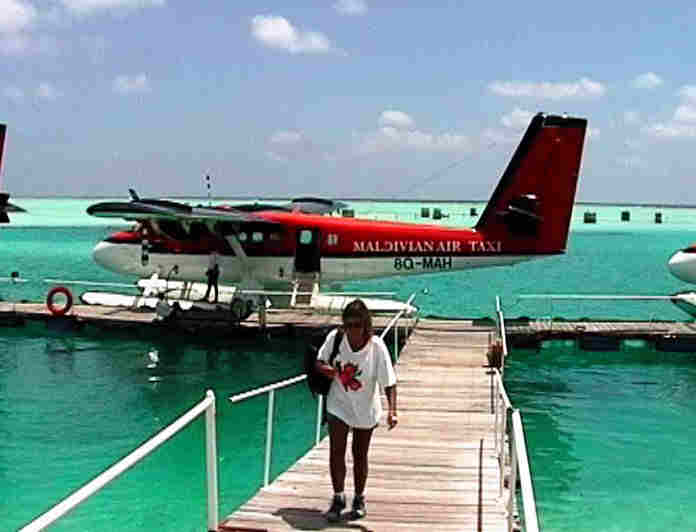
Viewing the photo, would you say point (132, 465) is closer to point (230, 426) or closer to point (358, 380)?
point (358, 380)

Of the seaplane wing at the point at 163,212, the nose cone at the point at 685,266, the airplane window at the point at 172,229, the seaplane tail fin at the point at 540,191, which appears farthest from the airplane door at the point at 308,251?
the nose cone at the point at 685,266

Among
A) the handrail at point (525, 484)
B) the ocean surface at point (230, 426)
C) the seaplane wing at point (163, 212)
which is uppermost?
the seaplane wing at point (163, 212)

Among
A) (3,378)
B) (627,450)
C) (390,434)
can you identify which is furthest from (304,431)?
(3,378)

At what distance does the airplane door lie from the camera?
1909 cm

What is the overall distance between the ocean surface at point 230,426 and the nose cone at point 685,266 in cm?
454

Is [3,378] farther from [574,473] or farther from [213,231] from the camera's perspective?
[574,473]

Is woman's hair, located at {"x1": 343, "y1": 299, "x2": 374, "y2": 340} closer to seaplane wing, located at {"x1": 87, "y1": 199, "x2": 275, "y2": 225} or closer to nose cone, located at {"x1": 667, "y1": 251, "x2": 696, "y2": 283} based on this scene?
seaplane wing, located at {"x1": 87, "y1": 199, "x2": 275, "y2": 225}

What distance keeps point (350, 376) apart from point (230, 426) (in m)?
7.13

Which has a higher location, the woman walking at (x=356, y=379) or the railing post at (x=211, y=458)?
the woman walking at (x=356, y=379)

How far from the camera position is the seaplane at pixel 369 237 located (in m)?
18.5

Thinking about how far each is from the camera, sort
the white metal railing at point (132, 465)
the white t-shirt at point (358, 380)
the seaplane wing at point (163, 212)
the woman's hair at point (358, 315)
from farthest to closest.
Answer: the seaplane wing at point (163, 212) < the white t-shirt at point (358, 380) < the woman's hair at point (358, 315) < the white metal railing at point (132, 465)

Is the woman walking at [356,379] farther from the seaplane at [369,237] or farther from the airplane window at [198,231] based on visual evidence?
the airplane window at [198,231]

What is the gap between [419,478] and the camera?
23.9ft

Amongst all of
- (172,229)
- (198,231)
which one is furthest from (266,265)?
(172,229)
